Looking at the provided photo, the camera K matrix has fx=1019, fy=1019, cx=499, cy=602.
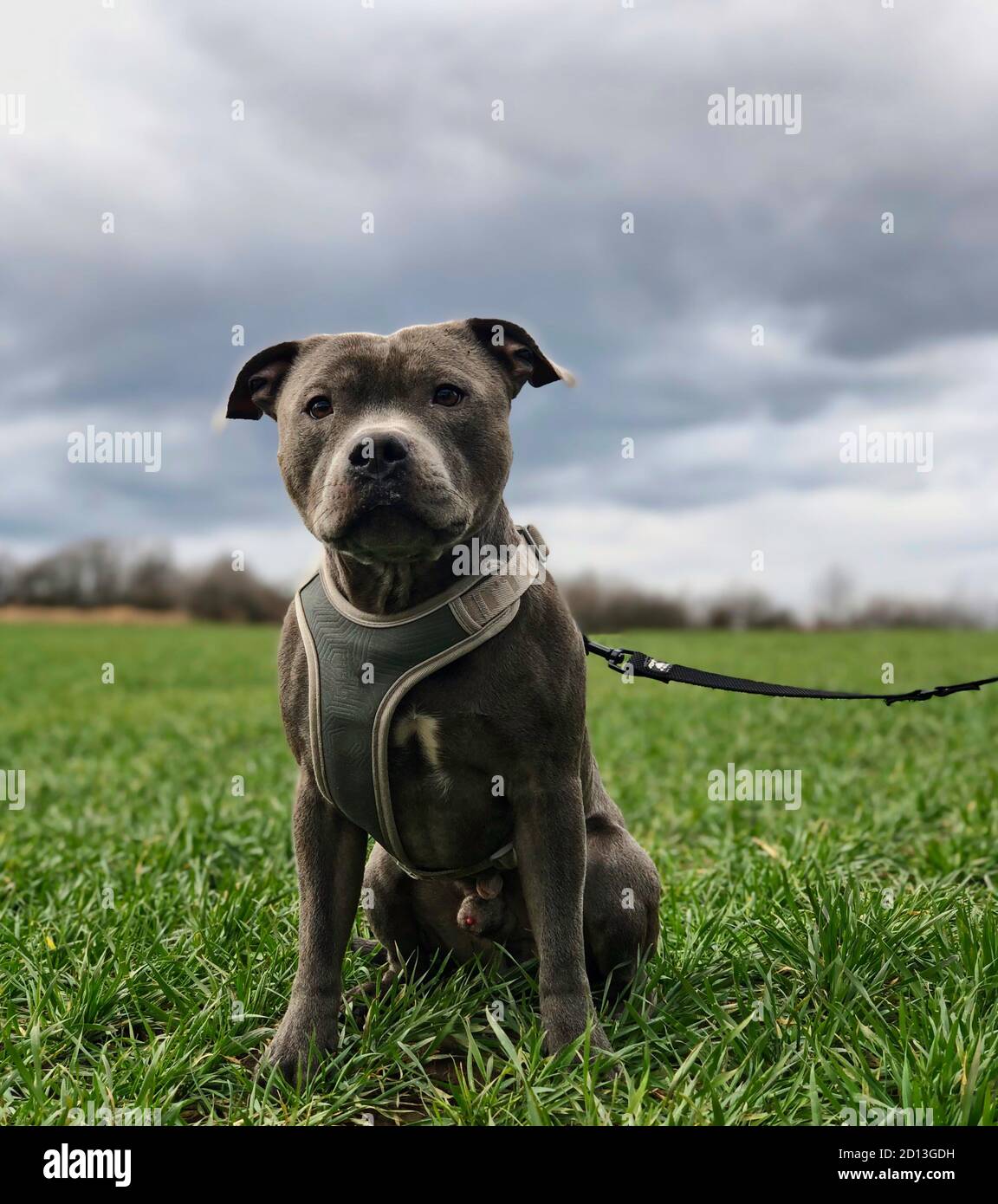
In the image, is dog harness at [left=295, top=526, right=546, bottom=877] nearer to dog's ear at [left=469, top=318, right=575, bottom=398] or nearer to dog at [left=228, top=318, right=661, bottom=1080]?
dog at [left=228, top=318, right=661, bottom=1080]

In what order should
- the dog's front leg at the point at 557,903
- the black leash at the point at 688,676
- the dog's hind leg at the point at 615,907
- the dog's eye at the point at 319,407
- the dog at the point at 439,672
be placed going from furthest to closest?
the black leash at the point at 688,676
the dog's hind leg at the point at 615,907
the dog's front leg at the point at 557,903
the dog's eye at the point at 319,407
the dog at the point at 439,672

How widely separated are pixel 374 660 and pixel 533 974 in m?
1.19

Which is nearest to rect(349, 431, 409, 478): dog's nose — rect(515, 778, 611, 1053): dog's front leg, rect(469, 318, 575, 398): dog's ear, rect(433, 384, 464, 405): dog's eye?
rect(433, 384, 464, 405): dog's eye

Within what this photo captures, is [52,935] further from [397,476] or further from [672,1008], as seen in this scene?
[397,476]

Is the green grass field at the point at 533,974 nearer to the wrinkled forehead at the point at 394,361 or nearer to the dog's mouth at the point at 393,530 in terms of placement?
the dog's mouth at the point at 393,530

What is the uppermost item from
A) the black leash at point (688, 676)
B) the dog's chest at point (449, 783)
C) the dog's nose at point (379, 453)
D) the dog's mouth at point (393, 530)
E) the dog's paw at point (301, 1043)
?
the dog's nose at point (379, 453)

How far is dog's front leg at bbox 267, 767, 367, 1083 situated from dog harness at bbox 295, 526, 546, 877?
0.09m

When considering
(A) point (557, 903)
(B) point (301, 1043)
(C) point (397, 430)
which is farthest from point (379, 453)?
(B) point (301, 1043)

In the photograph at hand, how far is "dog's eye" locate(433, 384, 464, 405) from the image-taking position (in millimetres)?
2504

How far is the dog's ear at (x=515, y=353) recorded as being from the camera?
2.71 m

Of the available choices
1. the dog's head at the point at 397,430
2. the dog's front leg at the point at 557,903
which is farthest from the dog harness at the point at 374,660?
the dog's front leg at the point at 557,903

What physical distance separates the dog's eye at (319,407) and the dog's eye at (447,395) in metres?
0.26

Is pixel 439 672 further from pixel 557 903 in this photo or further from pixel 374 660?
pixel 557 903

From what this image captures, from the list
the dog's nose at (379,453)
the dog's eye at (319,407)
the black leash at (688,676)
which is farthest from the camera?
the black leash at (688,676)
